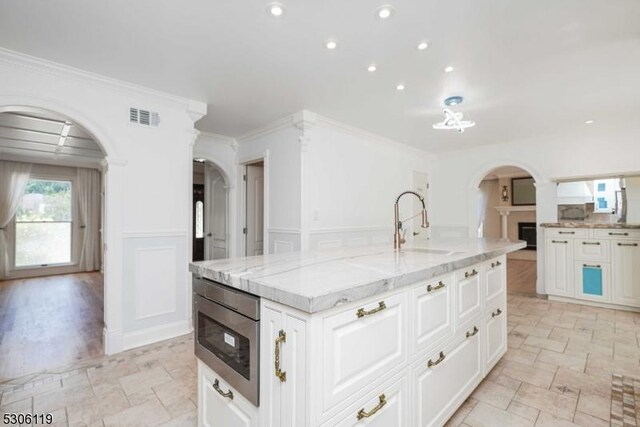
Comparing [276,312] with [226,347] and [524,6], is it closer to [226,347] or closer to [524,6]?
[226,347]

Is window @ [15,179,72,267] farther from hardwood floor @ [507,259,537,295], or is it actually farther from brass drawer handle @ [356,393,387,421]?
hardwood floor @ [507,259,537,295]

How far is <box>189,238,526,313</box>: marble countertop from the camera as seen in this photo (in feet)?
3.36

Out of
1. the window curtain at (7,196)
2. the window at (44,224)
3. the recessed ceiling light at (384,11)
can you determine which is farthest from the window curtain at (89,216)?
the recessed ceiling light at (384,11)

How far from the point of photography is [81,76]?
8.68ft

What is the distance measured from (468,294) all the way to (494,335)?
2.42 feet

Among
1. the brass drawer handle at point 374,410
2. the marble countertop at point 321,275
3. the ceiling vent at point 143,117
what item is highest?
the ceiling vent at point 143,117

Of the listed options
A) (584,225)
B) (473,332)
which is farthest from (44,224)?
(584,225)

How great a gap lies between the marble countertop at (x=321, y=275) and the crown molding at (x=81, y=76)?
2309 millimetres

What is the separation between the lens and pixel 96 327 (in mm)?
3398

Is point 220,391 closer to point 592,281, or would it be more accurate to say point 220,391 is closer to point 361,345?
point 361,345

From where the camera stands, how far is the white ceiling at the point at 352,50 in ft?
6.20

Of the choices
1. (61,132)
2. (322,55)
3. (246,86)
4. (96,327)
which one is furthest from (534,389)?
(61,132)

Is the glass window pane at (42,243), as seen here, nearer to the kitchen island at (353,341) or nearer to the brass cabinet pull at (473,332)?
the kitchen island at (353,341)

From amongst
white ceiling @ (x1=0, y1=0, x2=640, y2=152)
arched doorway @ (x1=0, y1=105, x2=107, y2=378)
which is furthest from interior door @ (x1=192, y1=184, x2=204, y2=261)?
white ceiling @ (x1=0, y1=0, x2=640, y2=152)
